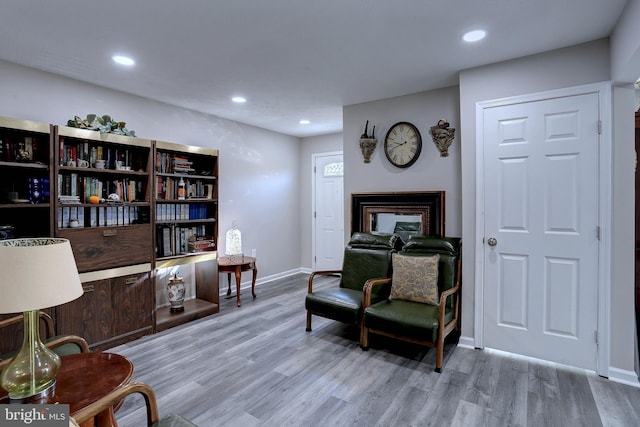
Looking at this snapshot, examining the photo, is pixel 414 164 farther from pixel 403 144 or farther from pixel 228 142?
pixel 228 142

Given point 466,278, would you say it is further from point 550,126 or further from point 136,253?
point 136,253

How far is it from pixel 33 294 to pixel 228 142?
12.3 ft

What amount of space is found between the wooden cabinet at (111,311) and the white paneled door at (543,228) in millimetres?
3251

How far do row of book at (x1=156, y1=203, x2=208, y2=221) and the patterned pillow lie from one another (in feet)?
8.03

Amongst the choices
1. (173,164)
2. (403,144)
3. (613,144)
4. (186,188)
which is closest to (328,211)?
(403,144)

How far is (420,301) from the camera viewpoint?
2932 mm

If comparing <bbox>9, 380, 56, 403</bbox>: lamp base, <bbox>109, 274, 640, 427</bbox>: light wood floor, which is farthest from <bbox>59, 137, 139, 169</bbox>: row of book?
<bbox>9, 380, 56, 403</bbox>: lamp base

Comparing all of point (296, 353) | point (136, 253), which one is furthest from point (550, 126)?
point (136, 253)

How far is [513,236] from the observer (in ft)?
9.07

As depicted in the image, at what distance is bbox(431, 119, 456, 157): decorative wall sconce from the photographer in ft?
10.8

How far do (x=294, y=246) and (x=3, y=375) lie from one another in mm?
4776

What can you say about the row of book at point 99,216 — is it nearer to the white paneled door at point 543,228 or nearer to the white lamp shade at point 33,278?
the white lamp shade at point 33,278

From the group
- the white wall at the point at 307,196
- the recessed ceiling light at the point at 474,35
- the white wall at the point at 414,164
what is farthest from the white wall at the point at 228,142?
the recessed ceiling light at the point at 474,35

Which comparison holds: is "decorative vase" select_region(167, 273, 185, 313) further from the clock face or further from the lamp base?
the clock face
